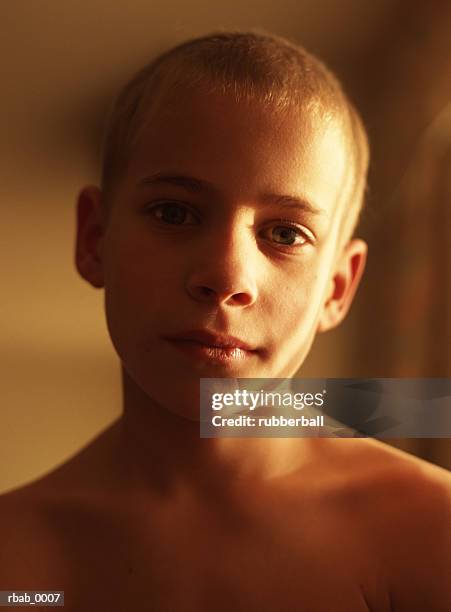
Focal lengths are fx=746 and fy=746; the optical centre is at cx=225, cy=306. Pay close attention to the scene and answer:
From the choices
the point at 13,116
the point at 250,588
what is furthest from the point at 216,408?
the point at 13,116

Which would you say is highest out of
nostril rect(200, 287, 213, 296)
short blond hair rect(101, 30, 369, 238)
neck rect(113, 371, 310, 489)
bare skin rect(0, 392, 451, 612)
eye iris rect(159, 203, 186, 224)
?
short blond hair rect(101, 30, 369, 238)

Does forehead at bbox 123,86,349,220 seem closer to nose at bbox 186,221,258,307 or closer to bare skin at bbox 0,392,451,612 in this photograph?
nose at bbox 186,221,258,307

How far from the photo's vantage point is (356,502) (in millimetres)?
660

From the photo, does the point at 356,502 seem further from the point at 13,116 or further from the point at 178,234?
the point at 13,116

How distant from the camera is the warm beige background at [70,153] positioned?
74cm

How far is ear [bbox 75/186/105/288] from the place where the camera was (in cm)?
73

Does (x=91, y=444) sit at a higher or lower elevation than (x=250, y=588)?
higher

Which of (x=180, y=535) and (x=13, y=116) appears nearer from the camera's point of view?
(x=180, y=535)

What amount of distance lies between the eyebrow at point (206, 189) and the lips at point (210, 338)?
0.12 metres

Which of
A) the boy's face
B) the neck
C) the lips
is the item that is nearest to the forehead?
the boy's face

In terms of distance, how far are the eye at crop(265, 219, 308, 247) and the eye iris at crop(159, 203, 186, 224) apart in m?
0.07

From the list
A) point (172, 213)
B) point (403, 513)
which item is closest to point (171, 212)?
point (172, 213)

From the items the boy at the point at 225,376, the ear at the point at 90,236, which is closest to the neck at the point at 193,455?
the boy at the point at 225,376

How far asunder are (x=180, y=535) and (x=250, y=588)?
0.08 metres
